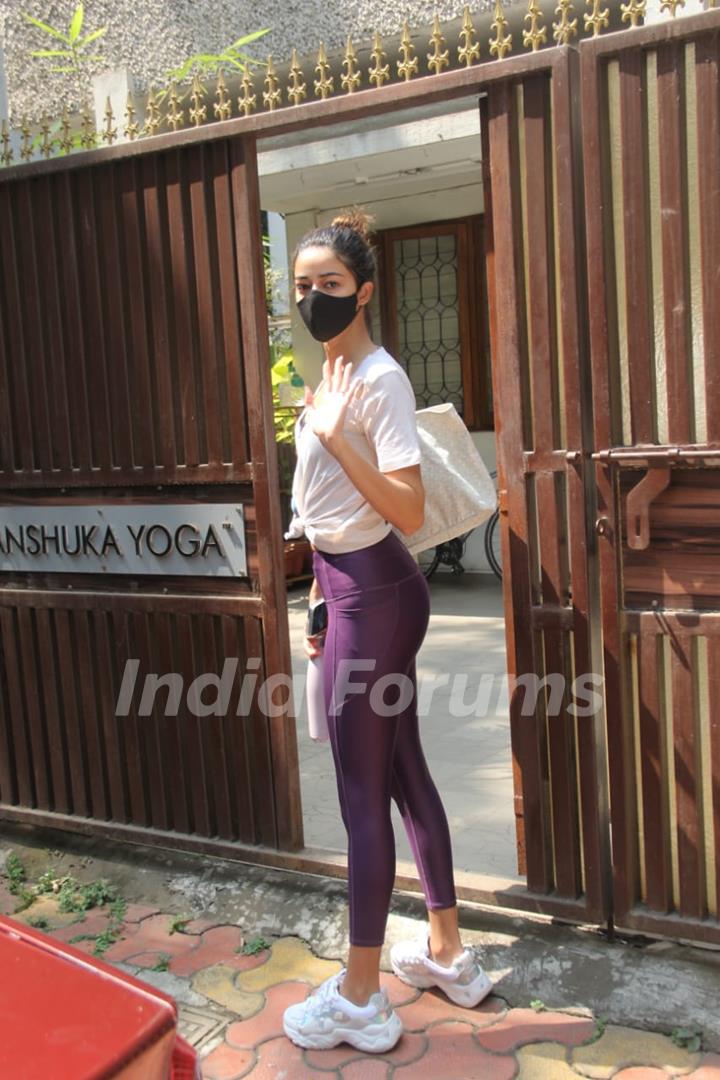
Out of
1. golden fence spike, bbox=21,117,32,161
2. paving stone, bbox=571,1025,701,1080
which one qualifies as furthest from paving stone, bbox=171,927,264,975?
golden fence spike, bbox=21,117,32,161

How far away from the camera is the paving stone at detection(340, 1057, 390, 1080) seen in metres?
2.54

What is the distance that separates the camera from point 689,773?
2812mm

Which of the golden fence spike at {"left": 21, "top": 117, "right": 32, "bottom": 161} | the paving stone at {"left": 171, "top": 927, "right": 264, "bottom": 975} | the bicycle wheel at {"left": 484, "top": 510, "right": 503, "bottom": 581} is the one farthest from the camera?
the bicycle wheel at {"left": 484, "top": 510, "right": 503, "bottom": 581}

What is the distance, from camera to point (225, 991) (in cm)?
295

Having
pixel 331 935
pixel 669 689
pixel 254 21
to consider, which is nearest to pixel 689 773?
pixel 669 689

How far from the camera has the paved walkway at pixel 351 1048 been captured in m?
2.52

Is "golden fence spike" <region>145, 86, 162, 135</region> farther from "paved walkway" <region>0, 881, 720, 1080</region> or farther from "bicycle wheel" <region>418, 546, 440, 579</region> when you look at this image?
"bicycle wheel" <region>418, 546, 440, 579</region>

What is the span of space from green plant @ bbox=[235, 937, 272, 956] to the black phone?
39.4 inches

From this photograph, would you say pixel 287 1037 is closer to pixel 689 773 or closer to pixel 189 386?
pixel 689 773

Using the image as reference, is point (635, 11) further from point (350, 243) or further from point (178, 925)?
point (178, 925)

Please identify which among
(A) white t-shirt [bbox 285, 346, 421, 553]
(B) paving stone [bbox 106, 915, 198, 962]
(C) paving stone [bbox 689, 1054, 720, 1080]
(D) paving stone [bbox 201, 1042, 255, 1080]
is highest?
(A) white t-shirt [bbox 285, 346, 421, 553]

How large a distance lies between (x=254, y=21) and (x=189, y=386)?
4.59 meters

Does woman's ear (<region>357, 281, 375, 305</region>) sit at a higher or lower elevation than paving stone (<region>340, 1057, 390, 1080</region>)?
higher

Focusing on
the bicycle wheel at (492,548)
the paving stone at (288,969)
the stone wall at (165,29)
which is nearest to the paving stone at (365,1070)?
the paving stone at (288,969)
